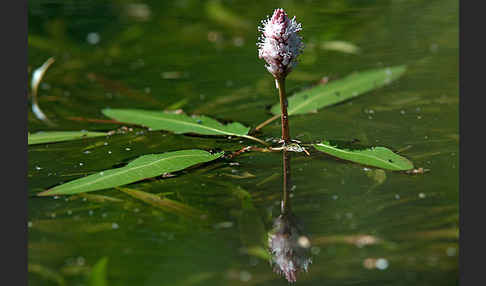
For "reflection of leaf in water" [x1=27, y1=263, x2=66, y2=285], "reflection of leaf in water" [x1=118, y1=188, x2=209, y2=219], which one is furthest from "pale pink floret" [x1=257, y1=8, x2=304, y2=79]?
"reflection of leaf in water" [x1=27, y1=263, x2=66, y2=285]

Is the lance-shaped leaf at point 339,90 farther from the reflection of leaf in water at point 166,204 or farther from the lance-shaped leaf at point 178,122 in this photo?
the reflection of leaf in water at point 166,204

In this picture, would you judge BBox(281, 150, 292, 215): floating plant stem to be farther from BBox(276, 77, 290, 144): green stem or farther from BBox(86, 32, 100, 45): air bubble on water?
BBox(86, 32, 100, 45): air bubble on water

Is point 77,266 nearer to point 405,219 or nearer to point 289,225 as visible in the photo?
point 289,225

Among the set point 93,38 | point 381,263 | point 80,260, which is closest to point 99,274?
point 80,260

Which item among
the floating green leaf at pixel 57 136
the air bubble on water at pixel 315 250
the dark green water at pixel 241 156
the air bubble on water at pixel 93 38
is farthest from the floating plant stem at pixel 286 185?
the air bubble on water at pixel 93 38

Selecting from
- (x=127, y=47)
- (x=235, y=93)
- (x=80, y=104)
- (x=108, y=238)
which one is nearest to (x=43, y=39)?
(x=127, y=47)

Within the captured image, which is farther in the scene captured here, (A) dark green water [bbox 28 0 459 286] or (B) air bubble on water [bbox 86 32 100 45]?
(B) air bubble on water [bbox 86 32 100 45]
